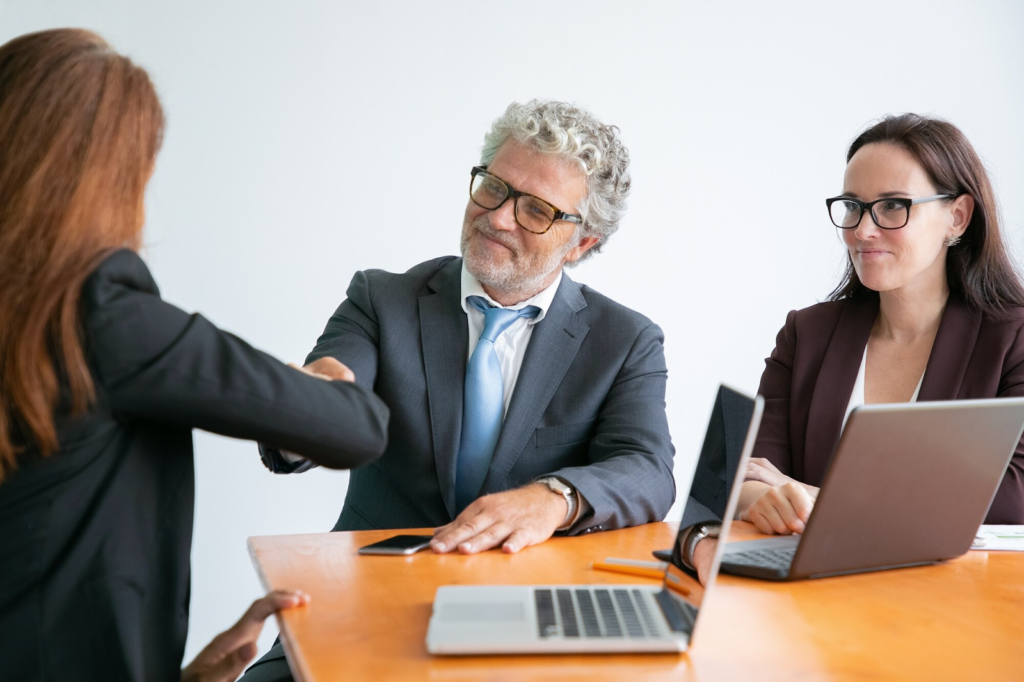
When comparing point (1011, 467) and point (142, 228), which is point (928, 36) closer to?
point (1011, 467)

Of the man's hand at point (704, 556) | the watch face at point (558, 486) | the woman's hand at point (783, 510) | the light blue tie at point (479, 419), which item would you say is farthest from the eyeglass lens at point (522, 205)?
the man's hand at point (704, 556)

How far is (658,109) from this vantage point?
389 cm

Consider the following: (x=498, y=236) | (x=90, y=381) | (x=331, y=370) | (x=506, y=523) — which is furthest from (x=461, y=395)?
(x=90, y=381)

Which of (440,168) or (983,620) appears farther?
(440,168)

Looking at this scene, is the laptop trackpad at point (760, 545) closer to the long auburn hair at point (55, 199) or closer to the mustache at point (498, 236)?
the mustache at point (498, 236)

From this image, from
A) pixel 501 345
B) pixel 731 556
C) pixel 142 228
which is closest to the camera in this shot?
pixel 142 228

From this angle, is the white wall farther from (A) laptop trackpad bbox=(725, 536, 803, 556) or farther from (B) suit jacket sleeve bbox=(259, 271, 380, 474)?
(A) laptop trackpad bbox=(725, 536, 803, 556)

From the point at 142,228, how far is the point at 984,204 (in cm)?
194

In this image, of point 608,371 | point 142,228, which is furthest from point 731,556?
point 142,228

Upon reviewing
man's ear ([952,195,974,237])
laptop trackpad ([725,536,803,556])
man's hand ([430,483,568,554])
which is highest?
man's ear ([952,195,974,237])

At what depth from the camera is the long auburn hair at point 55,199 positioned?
1044mm

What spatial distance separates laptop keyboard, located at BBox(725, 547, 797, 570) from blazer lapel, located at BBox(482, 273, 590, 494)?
0.59m

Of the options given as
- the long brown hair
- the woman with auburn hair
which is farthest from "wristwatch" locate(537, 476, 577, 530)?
the long brown hair

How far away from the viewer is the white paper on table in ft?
5.42
